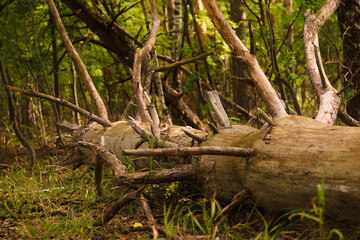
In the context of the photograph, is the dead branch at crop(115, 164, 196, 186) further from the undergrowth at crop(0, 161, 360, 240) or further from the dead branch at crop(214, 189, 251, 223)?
the dead branch at crop(214, 189, 251, 223)

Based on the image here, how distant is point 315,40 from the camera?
3.56 m

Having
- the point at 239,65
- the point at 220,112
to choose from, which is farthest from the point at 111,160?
the point at 239,65

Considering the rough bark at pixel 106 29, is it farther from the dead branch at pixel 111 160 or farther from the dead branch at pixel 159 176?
the dead branch at pixel 159 176

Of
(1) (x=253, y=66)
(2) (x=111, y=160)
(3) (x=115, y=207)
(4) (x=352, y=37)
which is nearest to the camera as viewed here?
(3) (x=115, y=207)

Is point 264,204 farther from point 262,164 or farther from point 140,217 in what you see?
point 140,217

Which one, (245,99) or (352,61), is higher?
(352,61)

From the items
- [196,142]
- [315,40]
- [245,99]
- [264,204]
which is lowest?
[245,99]

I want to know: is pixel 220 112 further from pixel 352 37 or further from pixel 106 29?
pixel 106 29

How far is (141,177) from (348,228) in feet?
4.40

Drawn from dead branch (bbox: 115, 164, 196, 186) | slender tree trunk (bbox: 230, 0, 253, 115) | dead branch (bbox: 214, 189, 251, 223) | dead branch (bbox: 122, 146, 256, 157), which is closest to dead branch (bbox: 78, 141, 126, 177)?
dead branch (bbox: 115, 164, 196, 186)

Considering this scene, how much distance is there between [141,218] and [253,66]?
2.03 meters

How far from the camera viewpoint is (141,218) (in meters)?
2.50

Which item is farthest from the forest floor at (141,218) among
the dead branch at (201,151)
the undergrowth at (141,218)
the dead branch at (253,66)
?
the dead branch at (253,66)

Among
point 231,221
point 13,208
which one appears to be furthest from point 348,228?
point 13,208
